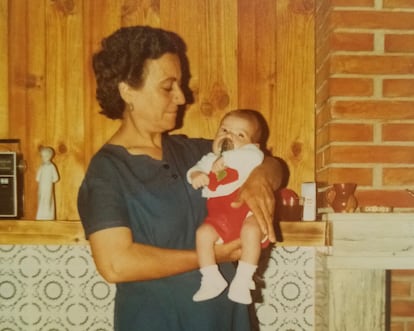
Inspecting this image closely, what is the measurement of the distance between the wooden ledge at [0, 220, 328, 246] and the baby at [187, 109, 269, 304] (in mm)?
499

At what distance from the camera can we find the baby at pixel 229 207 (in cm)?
169

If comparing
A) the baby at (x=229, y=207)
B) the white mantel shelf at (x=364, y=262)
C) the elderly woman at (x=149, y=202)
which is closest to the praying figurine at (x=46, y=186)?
the elderly woman at (x=149, y=202)

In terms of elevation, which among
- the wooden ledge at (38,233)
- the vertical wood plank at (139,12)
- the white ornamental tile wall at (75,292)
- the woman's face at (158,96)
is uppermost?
the vertical wood plank at (139,12)

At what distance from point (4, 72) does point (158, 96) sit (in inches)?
42.9

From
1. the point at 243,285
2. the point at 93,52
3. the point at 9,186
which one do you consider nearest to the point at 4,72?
the point at 93,52

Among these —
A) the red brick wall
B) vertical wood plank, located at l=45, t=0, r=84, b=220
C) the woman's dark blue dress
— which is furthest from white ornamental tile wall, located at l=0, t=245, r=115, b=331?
the red brick wall

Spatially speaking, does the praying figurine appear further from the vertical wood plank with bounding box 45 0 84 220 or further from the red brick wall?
the red brick wall

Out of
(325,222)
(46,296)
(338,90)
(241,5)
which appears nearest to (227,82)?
(241,5)

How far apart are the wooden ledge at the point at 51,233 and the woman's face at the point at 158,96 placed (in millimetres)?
655

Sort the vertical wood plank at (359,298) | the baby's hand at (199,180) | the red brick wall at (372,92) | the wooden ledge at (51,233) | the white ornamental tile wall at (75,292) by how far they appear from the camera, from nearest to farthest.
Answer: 1. the baby's hand at (199,180)
2. the vertical wood plank at (359,298)
3. the red brick wall at (372,92)
4. the wooden ledge at (51,233)
5. the white ornamental tile wall at (75,292)

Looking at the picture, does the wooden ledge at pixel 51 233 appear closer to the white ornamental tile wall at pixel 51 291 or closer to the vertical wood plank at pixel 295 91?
the white ornamental tile wall at pixel 51 291

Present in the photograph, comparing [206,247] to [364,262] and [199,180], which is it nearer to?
[199,180]

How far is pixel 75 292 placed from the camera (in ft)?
8.20

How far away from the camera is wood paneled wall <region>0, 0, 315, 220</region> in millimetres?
2572
